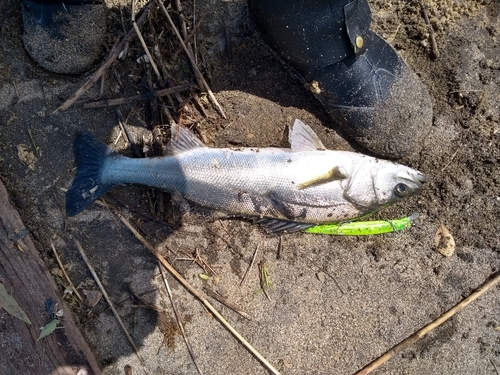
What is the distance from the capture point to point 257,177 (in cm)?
319

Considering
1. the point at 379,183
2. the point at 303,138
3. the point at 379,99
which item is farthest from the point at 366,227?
the point at 379,99

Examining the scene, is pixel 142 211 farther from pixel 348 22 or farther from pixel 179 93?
pixel 348 22

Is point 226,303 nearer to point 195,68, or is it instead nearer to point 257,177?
point 257,177

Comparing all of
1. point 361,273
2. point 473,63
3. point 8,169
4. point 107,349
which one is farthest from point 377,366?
point 8,169

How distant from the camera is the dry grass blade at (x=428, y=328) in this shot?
3.48m

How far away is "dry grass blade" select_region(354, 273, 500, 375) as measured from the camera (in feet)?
11.4

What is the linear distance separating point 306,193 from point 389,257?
3.18ft

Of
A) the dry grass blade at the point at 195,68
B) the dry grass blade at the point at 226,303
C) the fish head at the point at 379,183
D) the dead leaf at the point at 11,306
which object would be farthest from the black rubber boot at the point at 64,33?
the fish head at the point at 379,183

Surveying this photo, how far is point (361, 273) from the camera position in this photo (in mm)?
3559

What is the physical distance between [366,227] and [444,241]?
25.1 inches

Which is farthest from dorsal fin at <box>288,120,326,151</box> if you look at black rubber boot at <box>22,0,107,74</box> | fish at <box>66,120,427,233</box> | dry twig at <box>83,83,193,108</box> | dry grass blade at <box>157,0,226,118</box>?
black rubber boot at <box>22,0,107,74</box>

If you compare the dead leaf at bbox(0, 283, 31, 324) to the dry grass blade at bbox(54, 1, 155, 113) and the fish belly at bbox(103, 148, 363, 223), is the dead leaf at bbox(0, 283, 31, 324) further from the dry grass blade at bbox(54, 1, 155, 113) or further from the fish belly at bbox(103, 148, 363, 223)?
the dry grass blade at bbox(54, 1, 155, 113)

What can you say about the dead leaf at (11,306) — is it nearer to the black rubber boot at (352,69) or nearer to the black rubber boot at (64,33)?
the black rubber boot at (64,33)

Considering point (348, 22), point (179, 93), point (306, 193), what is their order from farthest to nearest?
point (179, 93) < point (306, 193) < point (348, 22)
